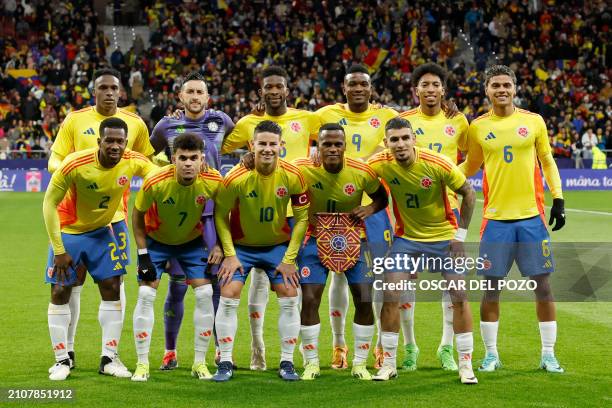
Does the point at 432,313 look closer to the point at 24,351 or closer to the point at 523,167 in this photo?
the point at 523,167

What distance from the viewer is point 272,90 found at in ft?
28.7

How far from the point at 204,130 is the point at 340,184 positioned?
4.95 feet

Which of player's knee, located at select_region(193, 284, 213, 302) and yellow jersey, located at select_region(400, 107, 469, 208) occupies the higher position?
yellow jersey, located at select_region(400, 107, 469, 208)

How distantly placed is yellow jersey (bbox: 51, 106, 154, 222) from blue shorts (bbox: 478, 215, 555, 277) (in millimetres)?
3239

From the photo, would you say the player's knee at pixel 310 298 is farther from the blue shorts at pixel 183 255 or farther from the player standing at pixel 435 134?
the player standing at pixel 435 134

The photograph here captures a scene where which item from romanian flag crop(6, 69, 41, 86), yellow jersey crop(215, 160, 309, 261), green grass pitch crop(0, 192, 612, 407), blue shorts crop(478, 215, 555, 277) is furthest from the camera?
romanian flag crop(6, 69, 41, 86)

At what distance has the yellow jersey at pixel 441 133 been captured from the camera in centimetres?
867

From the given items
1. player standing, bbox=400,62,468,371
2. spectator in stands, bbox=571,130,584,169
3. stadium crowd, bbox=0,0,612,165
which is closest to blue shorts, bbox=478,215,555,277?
player standing, bbox=400,62,468,371

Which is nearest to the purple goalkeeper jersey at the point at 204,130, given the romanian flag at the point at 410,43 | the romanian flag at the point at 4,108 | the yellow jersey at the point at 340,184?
the yellow jersey at the point at 340,184

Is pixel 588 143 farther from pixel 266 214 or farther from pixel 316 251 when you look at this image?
pixel 266 214

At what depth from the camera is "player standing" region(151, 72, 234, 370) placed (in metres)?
8.23

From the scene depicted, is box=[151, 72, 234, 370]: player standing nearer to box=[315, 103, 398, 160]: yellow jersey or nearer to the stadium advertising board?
box=[315, 103, 398, 160]: yellow jersey

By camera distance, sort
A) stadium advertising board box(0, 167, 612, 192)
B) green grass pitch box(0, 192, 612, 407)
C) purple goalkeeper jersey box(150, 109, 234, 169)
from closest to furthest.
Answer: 1. green grass pitch box(0, 192, 612, 407)
2. purple goalkeeper jersey box(150, 109, 234, 169)
3. stadium advertising board box(0, 167, 612, 192)

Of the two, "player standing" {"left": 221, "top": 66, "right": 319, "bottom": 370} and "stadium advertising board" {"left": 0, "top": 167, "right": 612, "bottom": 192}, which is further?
"stadium advertising board" {"left": 0, "top": 167, "right": 612, "bottom": 192}
